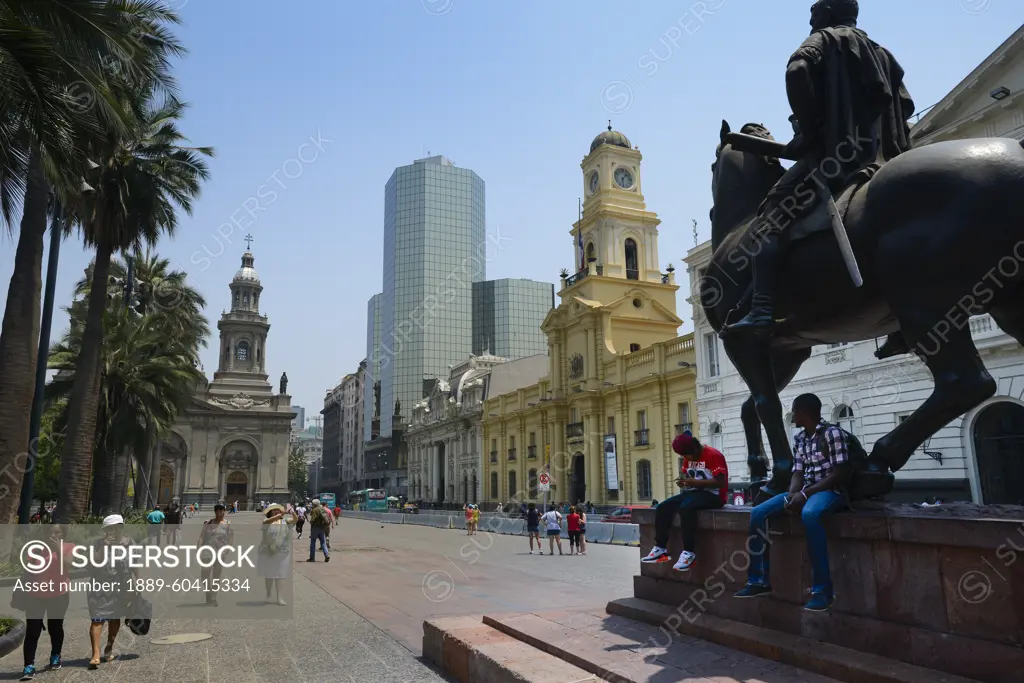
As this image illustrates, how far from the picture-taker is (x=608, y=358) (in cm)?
4362

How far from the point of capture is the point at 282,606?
11.2 meters

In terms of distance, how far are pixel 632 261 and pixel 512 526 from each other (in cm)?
2156

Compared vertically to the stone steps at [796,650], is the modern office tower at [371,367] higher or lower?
higher

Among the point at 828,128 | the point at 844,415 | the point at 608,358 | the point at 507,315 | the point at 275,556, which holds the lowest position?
the point at 275,556

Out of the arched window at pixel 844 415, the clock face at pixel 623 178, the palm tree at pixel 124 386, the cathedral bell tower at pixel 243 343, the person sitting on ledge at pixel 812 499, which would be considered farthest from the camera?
the cathedral bell tower at pixel 243 343

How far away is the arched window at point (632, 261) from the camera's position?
4791 centimetres

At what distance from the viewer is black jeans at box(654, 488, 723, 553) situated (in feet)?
17.6

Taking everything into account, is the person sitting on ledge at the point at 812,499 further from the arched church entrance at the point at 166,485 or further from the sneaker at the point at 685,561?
the arched church entrance at the point at 166,485

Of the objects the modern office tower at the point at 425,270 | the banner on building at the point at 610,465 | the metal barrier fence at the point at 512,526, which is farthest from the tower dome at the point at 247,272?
the banner on building at the point at 610,465

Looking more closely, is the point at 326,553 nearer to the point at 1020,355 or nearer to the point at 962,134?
the point at 1020,355

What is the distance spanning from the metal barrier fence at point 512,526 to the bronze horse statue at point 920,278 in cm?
1426

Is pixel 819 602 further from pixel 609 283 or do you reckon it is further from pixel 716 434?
pixel 609 283

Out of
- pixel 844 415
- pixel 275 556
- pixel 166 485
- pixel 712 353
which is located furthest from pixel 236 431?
pixel 275 556

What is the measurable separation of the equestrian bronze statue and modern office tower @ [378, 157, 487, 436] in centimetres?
9139
